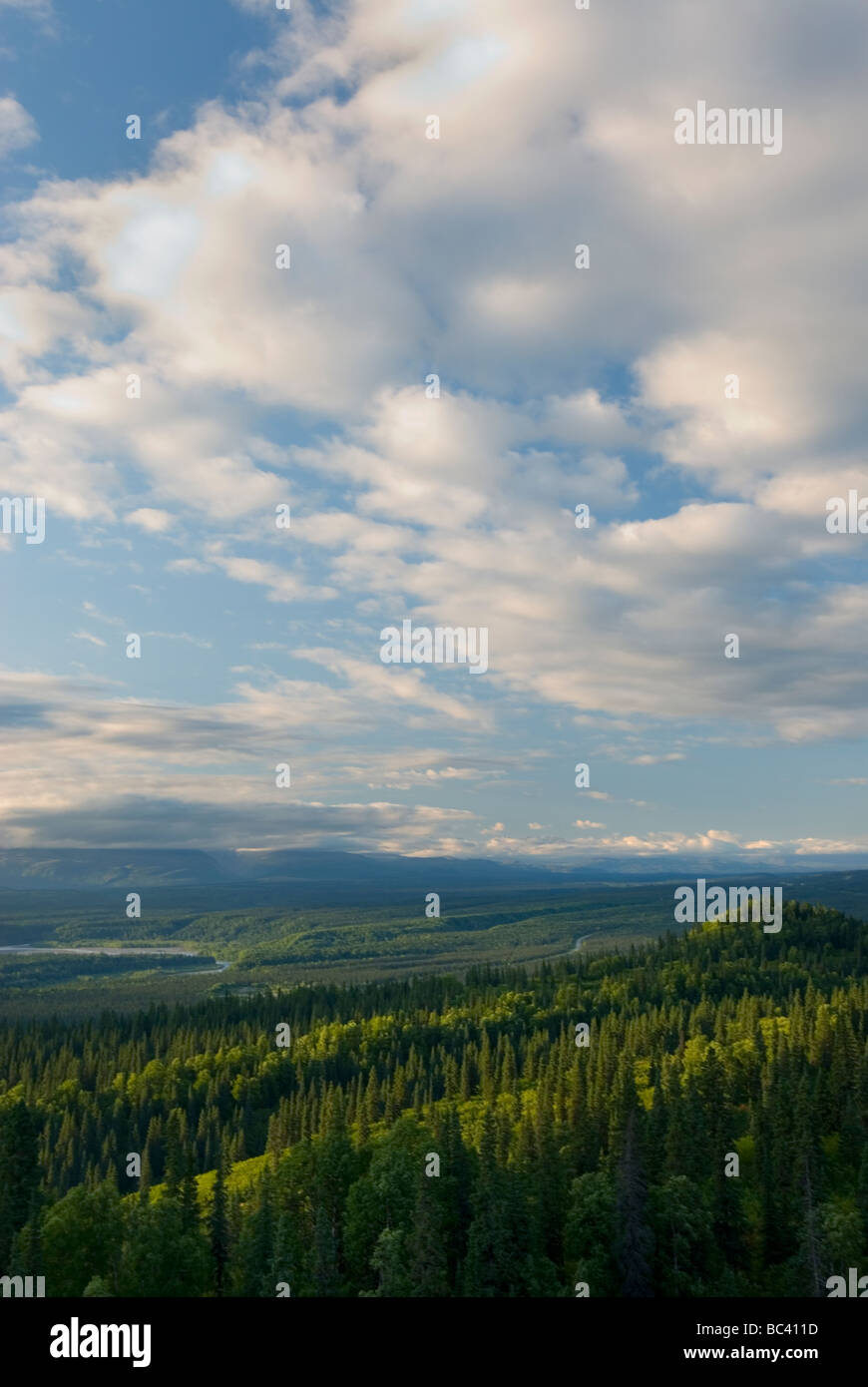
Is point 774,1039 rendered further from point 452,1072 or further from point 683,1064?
point 452,1072

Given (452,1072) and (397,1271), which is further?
Result: (452,1072)

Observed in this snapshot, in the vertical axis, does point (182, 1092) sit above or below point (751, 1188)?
below

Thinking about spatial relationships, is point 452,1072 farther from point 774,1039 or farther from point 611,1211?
point 611,1211

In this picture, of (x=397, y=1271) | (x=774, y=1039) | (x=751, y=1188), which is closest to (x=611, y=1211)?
(x=397, y=1271)
